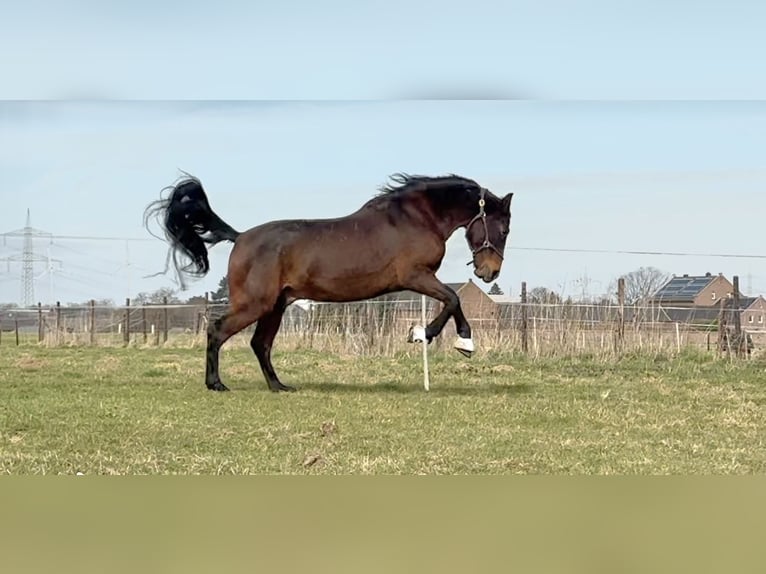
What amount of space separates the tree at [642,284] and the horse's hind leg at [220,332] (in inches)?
99.3

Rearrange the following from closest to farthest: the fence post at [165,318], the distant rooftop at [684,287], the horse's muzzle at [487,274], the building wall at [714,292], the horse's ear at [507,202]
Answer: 1. the horse's ear at [507,202]
2. the horse's muzzle at [487,274]
3. the distant rooftop at [684,287]
4. the building wall at [714,292]
5. the fence post at [165,318]

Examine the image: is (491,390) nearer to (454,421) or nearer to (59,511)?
(454,421)

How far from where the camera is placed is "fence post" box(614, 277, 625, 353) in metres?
6.70

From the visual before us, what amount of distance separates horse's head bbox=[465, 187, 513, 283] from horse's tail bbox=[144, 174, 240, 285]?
5.36 feet

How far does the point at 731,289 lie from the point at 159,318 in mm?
4847

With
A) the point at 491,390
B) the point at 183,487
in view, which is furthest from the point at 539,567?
the point at 491,390

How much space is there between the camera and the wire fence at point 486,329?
731cm

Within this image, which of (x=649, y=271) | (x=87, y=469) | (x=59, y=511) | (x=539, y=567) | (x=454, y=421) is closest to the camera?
(x=539, y=567)

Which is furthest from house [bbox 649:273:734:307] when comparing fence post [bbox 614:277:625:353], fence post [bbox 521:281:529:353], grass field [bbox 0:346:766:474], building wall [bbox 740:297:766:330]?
building wall [bbox 740:297:766:330]

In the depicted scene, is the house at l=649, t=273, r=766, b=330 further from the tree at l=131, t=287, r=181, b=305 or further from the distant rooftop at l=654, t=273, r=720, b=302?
the tree at l=131, t=287, r=181, b=305

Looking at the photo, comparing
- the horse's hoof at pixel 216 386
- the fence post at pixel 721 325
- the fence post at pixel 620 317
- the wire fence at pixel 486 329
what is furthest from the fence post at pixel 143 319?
the fence post at pixel 721 325

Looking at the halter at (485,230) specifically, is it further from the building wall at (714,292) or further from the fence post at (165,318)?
the fence post at (165,318)

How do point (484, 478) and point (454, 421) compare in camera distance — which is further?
point (454, 421)

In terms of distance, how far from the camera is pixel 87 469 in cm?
300
